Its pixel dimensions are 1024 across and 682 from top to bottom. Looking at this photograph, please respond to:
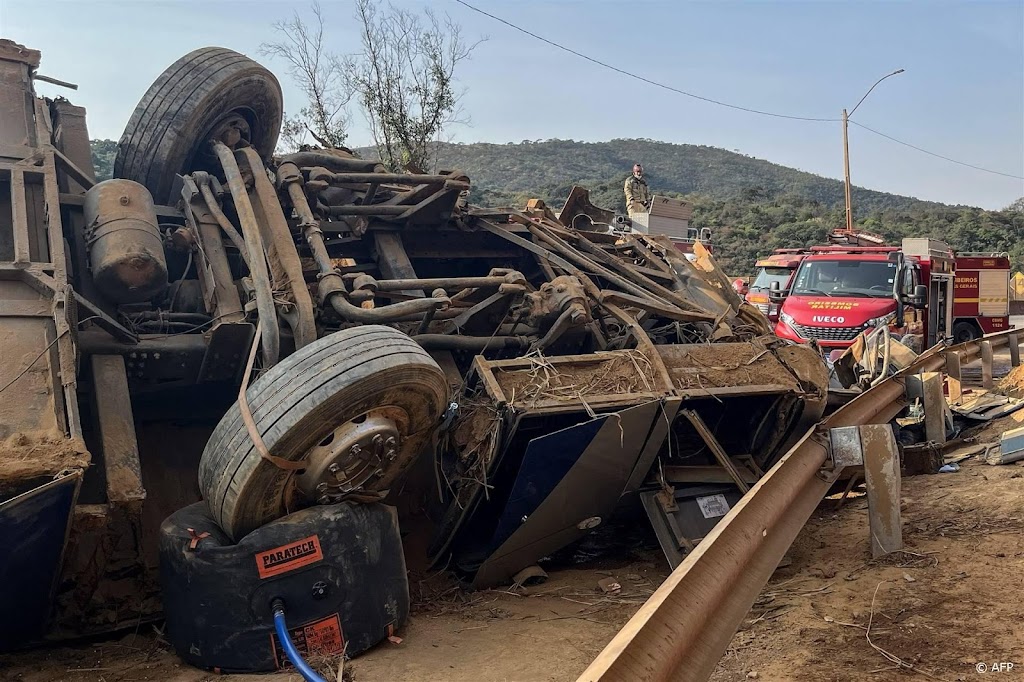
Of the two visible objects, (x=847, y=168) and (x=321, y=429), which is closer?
(x=321, y=429)

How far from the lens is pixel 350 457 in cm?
358

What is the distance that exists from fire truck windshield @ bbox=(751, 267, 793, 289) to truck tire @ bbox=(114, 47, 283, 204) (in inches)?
511

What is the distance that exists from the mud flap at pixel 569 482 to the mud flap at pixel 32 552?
1865mm

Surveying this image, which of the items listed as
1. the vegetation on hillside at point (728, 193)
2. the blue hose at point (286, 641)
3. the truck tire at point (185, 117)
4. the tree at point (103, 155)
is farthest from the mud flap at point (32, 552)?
the tree at point (103, 155)

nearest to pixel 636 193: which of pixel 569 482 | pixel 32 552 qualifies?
pixel 569 482

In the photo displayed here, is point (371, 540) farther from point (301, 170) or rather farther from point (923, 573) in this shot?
point (301, 170)

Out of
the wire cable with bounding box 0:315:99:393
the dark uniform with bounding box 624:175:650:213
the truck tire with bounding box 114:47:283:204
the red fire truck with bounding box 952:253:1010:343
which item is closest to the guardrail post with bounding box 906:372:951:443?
the truck tire with bounding box 114:47:283:204

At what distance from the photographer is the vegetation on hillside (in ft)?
119

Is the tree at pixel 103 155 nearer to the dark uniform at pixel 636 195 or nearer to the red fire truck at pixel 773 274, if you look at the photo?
the dark uniform at pixel 636 195

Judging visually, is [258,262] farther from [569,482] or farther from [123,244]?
[569,482]

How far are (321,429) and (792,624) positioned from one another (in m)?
2.00

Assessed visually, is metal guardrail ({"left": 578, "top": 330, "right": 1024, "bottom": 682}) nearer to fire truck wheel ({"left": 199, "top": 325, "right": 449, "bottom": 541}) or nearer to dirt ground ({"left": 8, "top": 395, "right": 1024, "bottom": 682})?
dirt ground ({"left": 8, "top": 395, "right": 1024, "bottom": 682})

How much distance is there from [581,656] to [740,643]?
62 centimetres

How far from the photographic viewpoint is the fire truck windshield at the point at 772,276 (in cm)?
1731
